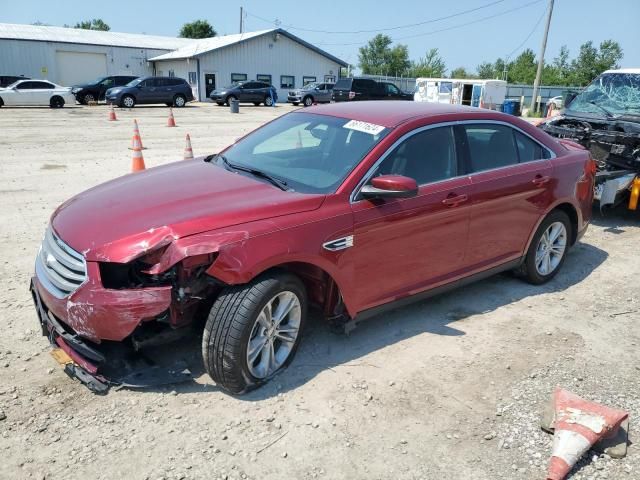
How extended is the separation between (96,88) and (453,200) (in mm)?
30084

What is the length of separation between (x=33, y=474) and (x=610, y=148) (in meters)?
7.92

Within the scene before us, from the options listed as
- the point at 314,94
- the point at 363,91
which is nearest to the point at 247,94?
the point at 314,94

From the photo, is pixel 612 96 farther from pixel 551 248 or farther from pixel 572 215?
pixel 551 248

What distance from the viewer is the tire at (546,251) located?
5070 millimetres

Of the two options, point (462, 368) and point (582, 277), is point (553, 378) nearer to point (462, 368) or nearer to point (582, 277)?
point (462, 368)

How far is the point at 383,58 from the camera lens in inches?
4232

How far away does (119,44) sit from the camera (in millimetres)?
42625

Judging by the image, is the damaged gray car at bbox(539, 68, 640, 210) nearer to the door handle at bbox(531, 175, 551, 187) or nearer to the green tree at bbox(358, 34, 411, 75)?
the door handle at bbox(531, 175, 551, 187)

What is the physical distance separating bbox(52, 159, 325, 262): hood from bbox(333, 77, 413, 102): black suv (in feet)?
85.1

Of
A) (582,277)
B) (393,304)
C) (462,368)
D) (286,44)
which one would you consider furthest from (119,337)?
(286,44)

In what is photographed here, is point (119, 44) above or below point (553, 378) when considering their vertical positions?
above

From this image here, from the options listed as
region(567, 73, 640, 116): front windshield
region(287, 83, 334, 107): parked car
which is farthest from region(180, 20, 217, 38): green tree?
region(567, 73, 640, 116): front windshield

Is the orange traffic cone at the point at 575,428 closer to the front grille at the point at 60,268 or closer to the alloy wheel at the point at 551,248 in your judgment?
the alloy wheel at the point at 551,248

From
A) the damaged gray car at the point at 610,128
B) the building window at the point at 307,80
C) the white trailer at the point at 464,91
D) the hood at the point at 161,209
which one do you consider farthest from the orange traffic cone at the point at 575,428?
the building window at the point at 307,80
